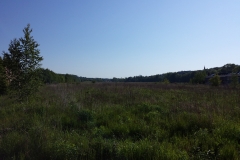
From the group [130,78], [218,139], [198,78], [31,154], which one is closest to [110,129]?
[31,154]

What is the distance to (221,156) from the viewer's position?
356 centimetres

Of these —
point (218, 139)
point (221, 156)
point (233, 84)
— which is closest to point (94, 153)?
point (221, 156)

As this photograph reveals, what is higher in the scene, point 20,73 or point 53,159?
point 20,73

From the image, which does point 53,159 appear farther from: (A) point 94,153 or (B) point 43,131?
(B) point 43,131

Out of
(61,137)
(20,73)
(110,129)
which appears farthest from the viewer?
(20,73)

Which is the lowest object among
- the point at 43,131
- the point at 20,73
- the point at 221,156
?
the point at 221,156

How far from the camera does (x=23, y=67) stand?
9945 mm

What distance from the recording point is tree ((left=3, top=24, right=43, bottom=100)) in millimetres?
9828

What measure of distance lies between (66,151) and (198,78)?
1841 inches

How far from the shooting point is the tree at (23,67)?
983 cm

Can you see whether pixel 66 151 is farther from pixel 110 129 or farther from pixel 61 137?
pixel 110 129

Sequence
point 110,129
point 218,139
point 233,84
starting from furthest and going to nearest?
point 233,84 → point 110,129 → point 218,139

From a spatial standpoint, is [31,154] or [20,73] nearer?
[31,154]

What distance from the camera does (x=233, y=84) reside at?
87.1 ft
